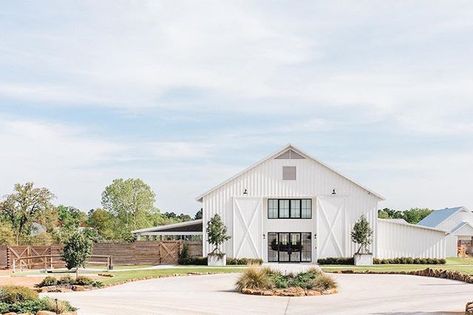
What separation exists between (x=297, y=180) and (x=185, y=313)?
96.6ft

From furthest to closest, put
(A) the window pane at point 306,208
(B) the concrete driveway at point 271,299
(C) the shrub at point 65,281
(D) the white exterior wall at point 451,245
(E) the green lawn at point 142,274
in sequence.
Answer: (D) the white exterior wall at point 451,245 → (A) the window pane at point 306,208 → (E) the green lawn at point 142,274 → (C) the shrub at point 65,281 → (B) the concrete driveway at point 271,299

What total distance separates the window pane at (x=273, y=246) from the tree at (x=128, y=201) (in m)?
27.8

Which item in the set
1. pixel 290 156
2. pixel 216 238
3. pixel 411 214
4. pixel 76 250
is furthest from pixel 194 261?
pixel 411 214

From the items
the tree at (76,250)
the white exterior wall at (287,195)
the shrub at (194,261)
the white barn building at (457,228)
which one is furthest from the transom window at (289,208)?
the white barn building at (457,228)

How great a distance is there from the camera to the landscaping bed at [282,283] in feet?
82.8

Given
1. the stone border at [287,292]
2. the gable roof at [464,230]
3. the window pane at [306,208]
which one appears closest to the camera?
the stone border at [287,292]

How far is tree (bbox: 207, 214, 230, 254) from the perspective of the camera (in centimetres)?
4791

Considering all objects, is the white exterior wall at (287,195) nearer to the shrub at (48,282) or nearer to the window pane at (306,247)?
the window pane at (306,247)

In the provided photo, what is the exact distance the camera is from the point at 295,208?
4962 centimetres

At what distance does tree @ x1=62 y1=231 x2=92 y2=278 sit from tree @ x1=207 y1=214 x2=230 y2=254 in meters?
15.4

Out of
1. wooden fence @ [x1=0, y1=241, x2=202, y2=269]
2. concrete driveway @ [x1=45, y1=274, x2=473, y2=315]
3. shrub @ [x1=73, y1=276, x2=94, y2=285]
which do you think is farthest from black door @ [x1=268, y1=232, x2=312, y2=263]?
shrub @ [x1=73, y1=276, x2=94, y2=285]

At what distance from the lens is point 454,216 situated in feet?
240

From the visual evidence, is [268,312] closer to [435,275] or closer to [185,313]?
[185,313]

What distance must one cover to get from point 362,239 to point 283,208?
5654 mm
